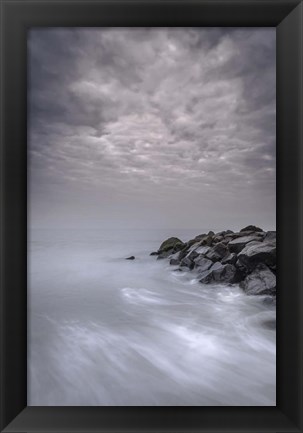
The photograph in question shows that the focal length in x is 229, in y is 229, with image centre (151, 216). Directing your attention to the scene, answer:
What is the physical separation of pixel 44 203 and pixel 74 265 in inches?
11.8

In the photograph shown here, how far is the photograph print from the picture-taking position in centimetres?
93

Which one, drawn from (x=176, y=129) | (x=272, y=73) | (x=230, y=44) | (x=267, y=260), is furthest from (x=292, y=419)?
(x=230, y=44)

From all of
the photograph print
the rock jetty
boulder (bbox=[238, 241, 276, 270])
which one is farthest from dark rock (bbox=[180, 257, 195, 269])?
boulder (bbox=[238, 241, 276, 270])

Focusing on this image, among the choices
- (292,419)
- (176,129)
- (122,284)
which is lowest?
(292,419)

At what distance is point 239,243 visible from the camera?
1026mm

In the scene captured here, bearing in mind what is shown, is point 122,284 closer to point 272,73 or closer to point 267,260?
point 267,260

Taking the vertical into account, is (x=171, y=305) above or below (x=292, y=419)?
above

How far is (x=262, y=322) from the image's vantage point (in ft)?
3.10

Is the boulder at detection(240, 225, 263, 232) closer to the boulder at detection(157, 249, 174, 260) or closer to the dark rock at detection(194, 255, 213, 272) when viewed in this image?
the dark rock at detection(194, 255, 213, 272)

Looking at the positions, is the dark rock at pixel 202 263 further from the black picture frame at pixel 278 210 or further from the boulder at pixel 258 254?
the black picture frame at pixel 278 210

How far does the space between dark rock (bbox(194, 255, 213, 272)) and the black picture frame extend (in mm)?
288

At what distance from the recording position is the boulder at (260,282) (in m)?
0.95

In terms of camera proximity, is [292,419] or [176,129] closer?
[292,419]

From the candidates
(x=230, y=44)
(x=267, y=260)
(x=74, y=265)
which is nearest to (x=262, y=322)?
(x=267, y=260)
